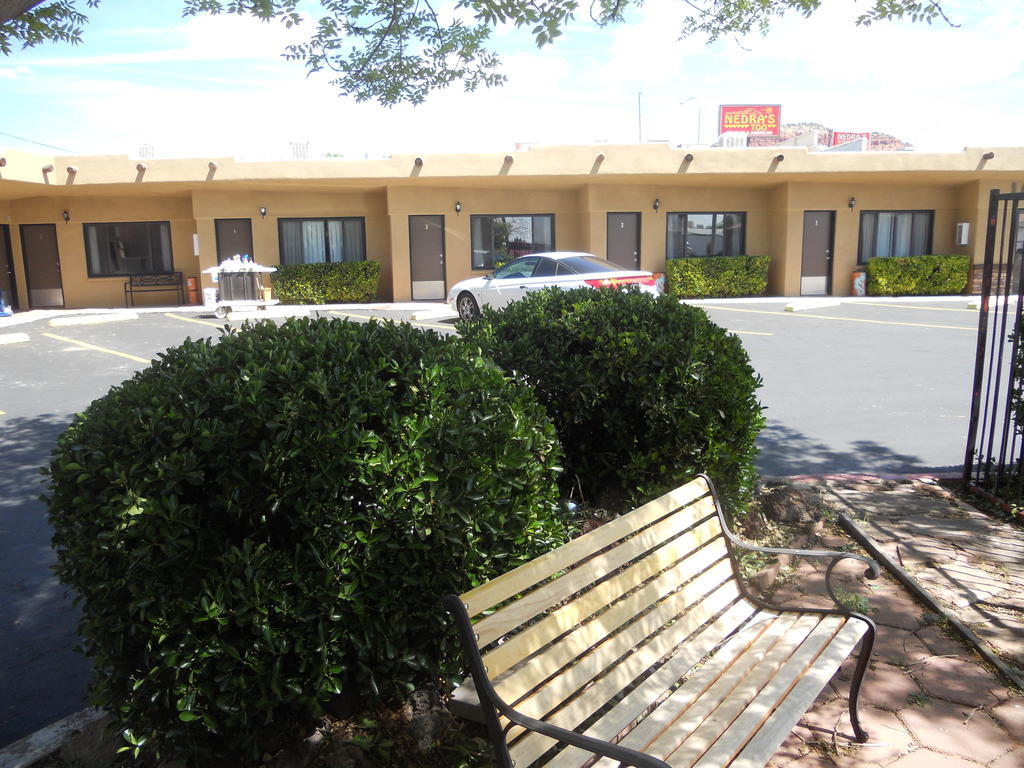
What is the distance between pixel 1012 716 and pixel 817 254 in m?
24.1

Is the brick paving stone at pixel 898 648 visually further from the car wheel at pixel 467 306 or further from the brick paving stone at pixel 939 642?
the car wheel at pixel 467 306

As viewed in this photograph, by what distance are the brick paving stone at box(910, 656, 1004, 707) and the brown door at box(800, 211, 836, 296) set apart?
75.7 feet

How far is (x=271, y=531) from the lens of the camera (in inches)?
109

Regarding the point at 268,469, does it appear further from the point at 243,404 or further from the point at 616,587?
the point at 616,587

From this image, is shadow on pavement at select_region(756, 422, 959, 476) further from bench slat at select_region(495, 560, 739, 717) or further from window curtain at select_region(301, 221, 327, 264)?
window curtain at select_region(301, 221, 327, 264)

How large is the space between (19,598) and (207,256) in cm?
2012

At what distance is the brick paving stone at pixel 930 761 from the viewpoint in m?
2.88

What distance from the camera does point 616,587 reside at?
280 centimetres

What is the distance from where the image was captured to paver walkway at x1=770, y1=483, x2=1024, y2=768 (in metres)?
2.97

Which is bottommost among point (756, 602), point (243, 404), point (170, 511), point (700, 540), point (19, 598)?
point (19, 598)

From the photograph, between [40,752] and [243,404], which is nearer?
[243,404]

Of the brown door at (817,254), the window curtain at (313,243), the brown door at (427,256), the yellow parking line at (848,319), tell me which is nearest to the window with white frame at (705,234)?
the brown door at (817,254)

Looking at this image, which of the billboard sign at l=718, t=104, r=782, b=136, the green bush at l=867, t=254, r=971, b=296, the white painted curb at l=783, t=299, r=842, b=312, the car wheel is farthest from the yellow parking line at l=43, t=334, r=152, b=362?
the billboard sign at l=718, t=104, r=782, b=136

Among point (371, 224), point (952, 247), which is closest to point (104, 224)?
point (371, 224)
